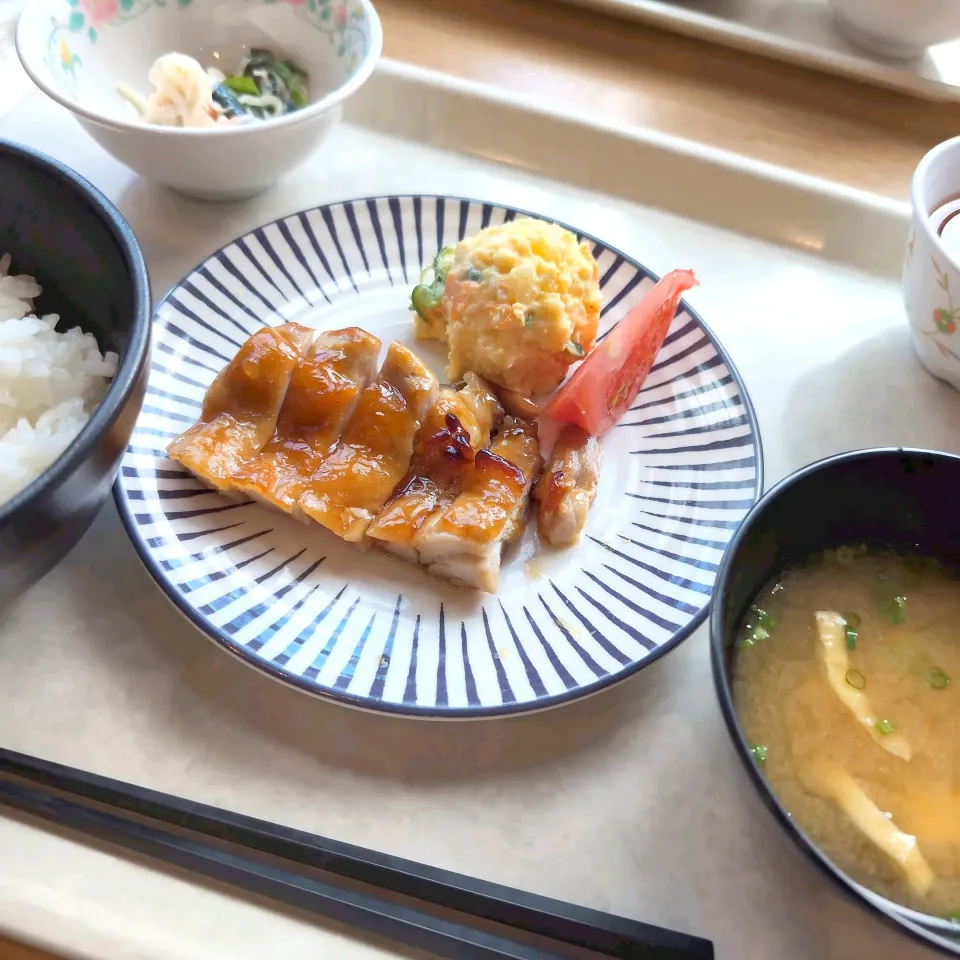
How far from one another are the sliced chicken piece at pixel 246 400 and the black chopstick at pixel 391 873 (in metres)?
0.46

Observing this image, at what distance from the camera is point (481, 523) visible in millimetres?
1159

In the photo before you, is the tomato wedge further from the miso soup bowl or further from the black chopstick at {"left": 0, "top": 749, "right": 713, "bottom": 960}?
the black chopstick at {"left": 0, "top": 749, "right": 713, "bottom": 960}

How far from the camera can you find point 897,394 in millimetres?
1522

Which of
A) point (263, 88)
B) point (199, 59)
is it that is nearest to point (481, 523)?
point (263, 88)

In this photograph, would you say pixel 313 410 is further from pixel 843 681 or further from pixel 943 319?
pixel 943 319

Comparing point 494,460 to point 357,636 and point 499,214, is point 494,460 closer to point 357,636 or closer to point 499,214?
point 357,636

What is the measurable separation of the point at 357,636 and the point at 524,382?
57 cm

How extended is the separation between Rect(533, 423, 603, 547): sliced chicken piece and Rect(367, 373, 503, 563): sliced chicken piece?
4.9 inches

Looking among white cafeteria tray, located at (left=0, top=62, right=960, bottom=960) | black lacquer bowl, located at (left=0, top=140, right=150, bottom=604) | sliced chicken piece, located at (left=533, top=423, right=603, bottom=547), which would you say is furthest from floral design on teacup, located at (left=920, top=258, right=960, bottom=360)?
black lacquer bowl, located at (left=0, top=140, right=150, bottom=604)

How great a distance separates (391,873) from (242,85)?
4.88ft

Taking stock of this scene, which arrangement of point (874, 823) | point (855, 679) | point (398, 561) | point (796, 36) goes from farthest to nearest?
point (796, 36) → point (398, 561) → point (855, 679) → point (874, 823)

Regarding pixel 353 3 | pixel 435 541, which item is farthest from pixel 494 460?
pixel 353 3

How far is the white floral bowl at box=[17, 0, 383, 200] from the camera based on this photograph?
143cm

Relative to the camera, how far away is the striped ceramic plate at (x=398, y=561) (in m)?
1.08
